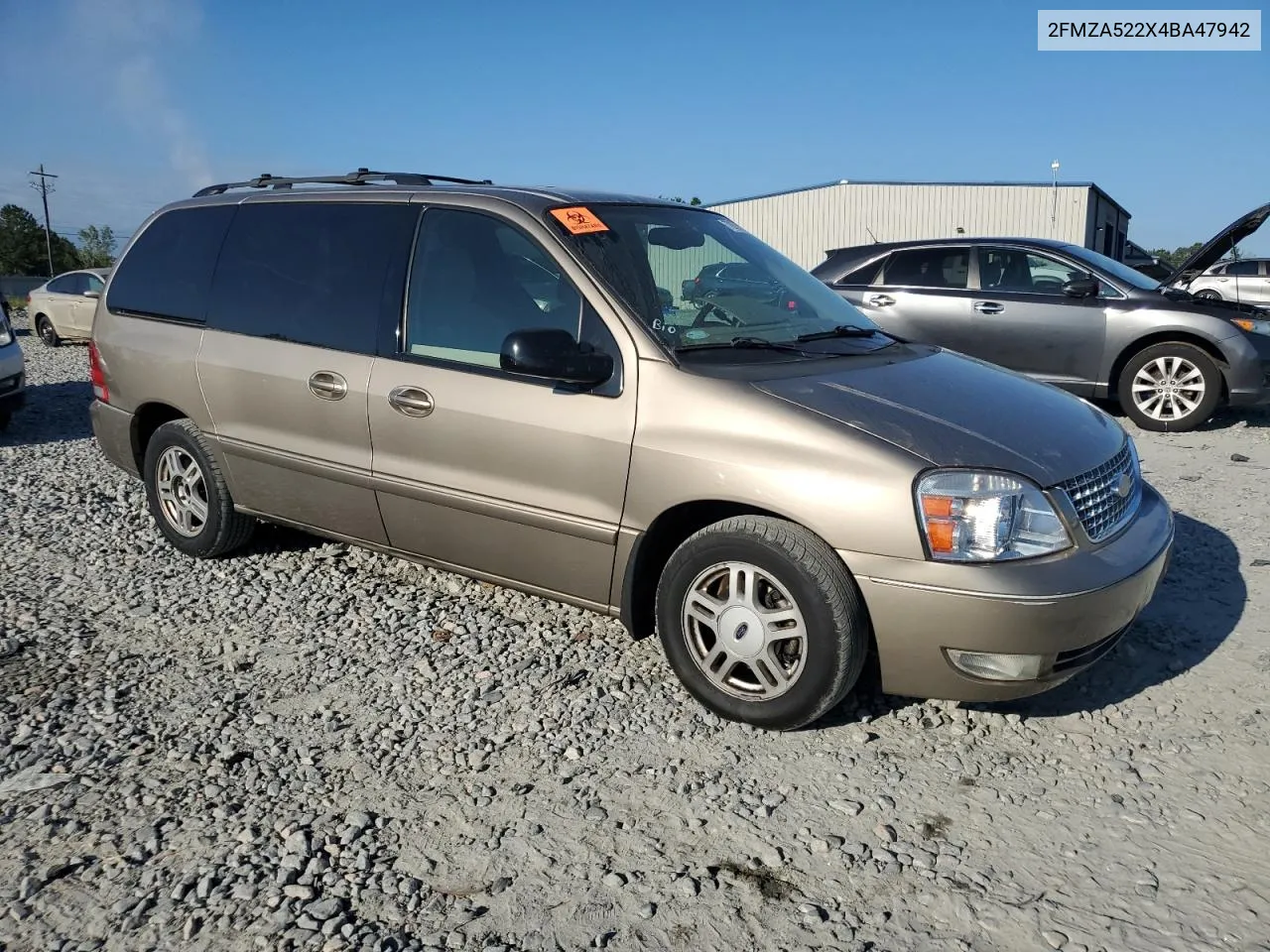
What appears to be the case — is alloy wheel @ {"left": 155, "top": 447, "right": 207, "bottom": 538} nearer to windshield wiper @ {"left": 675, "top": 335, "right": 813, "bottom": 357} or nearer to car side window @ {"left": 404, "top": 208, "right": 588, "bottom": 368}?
car side window @ {"left": 404, "top": 208, "right": 588, "bottom": 368}

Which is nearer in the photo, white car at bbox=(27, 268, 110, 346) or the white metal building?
white car at bbox=(27, 268, 110, 346)

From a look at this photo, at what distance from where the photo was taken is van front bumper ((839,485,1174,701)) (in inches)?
120

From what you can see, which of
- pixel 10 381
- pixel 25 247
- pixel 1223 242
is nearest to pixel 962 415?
pixel 1223 242

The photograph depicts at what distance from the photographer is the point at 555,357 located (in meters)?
3.51

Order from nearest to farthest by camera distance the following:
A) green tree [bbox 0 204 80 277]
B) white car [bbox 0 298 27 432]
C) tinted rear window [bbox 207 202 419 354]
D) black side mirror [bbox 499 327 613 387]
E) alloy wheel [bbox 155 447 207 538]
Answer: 1. black side mirror [bbox 499 327 613 387]
2. tinted rear window [bbox 207 202 419 354]
3. alloy wheel [bbox 155 447 207 538]
4. white car [bbox 0 298 27 432]
5. green tree [bbox 0 204 80 277]

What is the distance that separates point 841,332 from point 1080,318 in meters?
5.70

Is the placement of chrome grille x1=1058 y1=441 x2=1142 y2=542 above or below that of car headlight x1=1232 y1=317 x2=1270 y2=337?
below

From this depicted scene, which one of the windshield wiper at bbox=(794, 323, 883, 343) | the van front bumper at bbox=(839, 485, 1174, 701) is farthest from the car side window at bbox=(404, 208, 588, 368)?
the van front bumper at bbox=(839, 485, 1174, 701)

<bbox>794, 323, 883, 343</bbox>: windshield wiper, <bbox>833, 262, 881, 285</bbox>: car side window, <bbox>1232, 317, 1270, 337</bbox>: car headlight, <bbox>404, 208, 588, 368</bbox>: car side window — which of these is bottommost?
<bbox>1232, 317, 1270, 337</bbox>: car headlight

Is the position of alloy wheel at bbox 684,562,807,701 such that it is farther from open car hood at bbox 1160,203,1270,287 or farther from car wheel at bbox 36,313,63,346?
car wheel at bbox 36,313,63,346

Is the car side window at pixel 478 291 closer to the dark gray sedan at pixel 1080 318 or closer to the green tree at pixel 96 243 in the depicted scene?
the dark gray sedan at pixel 1080 318

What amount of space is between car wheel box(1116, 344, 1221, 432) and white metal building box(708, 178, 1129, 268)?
23077 mm

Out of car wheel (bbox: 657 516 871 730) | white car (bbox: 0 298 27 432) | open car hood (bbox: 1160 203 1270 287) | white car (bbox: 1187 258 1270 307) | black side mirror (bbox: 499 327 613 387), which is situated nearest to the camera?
car wheel (bbox: 657 516 871 730)

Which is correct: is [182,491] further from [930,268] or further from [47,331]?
[47,331]
